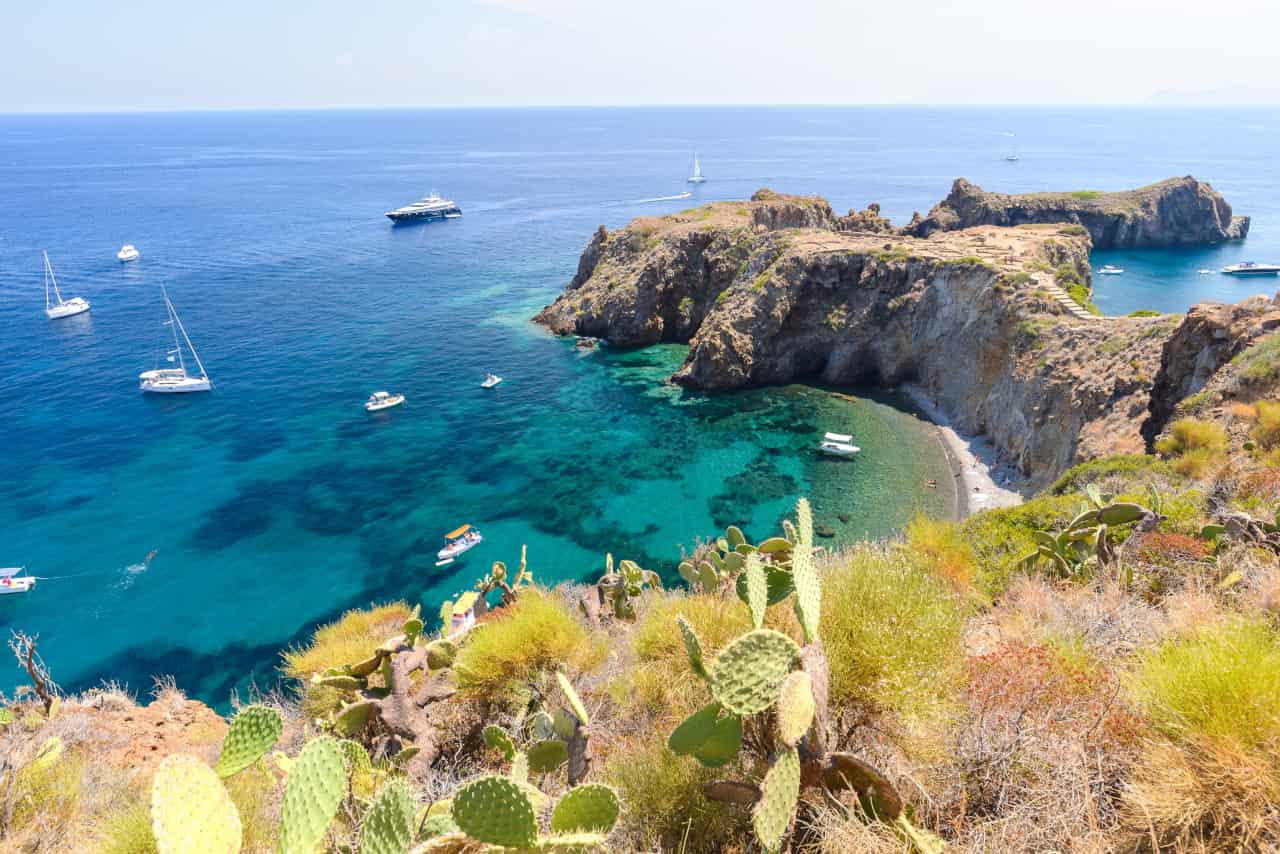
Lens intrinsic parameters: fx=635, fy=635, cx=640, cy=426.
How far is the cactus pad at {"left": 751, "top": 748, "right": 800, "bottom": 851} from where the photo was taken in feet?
12.7

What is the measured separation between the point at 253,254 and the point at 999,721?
305ft

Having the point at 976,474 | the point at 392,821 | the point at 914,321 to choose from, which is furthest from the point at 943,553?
the point at 914,321

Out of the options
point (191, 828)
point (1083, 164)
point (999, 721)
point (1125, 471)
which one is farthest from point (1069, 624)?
point (1083, 164)

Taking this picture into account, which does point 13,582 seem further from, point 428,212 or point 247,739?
point 428,212

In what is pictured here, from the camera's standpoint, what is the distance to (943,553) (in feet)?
37.9

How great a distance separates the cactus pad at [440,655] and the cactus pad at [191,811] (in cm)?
502

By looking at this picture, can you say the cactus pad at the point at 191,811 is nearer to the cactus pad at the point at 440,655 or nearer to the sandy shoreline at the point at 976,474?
the cactus pad at the point at 440,655

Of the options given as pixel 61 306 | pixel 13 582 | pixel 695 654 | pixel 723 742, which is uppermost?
pixel 695 654

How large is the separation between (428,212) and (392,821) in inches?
4474

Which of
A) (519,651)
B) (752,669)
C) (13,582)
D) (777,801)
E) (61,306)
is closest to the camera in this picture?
(777,801)

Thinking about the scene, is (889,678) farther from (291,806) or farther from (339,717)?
(339,717)

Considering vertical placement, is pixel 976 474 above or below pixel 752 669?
below

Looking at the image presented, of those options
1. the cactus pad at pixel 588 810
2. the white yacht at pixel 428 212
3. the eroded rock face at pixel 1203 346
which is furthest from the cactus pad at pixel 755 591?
the white yacht at pixel 428 212

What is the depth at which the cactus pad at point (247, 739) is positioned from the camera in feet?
17.1
